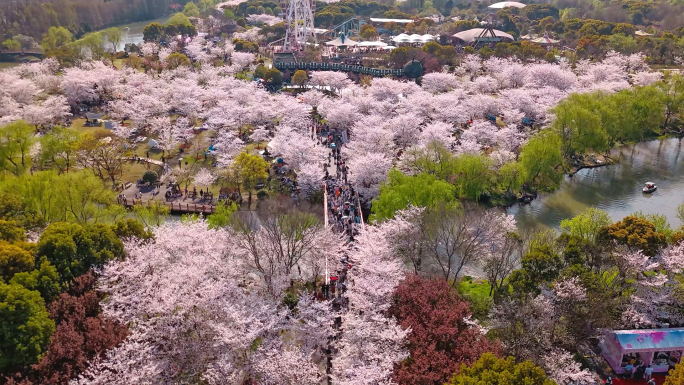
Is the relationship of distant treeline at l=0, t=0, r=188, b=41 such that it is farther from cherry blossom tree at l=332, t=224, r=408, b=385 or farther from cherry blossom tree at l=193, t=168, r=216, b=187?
cherry blossom tree at l=332, t=224, r=408, b=385

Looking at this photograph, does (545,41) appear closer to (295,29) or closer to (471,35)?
(471,35)

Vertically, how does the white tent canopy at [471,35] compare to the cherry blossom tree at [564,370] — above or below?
above

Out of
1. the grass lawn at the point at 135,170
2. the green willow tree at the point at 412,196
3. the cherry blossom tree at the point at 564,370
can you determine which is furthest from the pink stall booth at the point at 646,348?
the grass lawn at the point at 135,170

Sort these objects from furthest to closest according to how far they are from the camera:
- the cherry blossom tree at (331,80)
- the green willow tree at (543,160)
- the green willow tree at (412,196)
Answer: the cherry blossom tree at (331,80) → the green willow tree at (543,160) → the green willow tree at (412,196)

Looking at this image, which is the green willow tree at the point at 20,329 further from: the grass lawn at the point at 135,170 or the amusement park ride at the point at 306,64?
the amusement park ride at the point at 306,64

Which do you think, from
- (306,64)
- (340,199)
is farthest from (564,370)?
(306,64)

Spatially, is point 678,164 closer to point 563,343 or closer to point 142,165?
point 563,343
